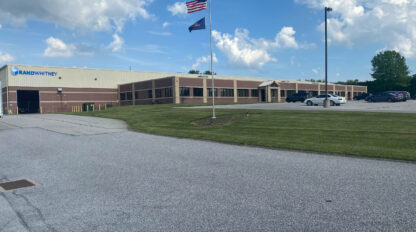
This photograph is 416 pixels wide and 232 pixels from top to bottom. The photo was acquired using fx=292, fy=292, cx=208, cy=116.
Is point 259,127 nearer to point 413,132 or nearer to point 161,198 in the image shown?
point 413,132

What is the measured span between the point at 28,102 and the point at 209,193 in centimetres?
6748

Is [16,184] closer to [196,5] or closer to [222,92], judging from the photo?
[196,5]

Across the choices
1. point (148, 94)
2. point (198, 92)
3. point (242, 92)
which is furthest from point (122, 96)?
point (242, 92)

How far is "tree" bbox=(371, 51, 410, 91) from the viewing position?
321 feet

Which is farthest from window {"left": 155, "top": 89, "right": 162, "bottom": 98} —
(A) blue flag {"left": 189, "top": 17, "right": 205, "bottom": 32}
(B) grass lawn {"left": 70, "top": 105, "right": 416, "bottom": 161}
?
(A) blue flag {"left": 189, "top": 17, "right": 205, "bottom": 32}

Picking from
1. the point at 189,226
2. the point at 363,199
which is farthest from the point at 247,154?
the point at 189,226

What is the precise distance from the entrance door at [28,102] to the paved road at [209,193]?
2330 inches

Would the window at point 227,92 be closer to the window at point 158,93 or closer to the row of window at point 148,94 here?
the row of window at point 148,94

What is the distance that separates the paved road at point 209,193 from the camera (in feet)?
13.4

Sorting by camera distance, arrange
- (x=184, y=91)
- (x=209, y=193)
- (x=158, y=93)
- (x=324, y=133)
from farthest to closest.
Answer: (x=158, y=93)
(x=184, y=91)
(x=324, y=133)
(x=209, y=193)

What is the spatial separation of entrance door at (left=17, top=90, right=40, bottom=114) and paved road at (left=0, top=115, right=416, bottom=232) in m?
59.2

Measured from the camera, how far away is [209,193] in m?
5.36

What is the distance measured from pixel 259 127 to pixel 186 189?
465 inches

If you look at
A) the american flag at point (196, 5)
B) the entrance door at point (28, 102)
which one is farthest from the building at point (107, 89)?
the american flag at point (196, 5)
